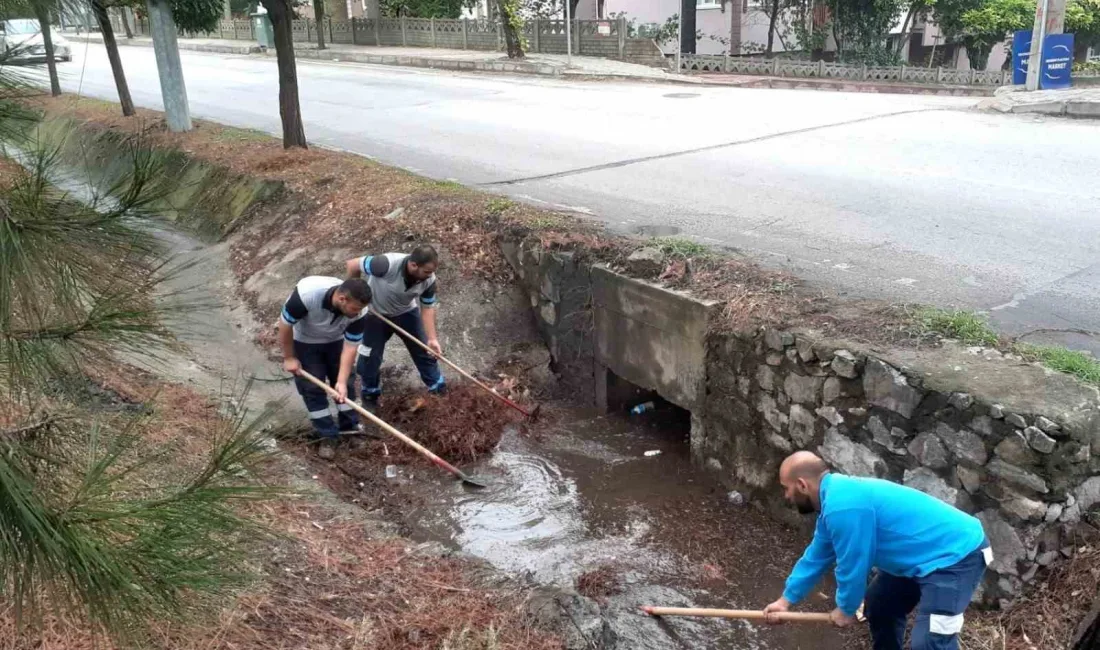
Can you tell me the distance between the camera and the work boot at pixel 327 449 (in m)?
6.27

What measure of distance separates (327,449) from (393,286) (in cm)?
134

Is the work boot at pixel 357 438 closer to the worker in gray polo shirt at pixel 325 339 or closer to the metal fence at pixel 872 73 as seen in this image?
the worker in gray polo shirt at pixel 325 339

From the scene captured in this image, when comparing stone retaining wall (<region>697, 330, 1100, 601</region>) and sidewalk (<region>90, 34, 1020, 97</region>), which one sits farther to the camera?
sidewalk (<region>90, 34, 1020, 97</region>)

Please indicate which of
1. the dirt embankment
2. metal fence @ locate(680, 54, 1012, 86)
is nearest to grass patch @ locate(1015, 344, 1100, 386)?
the dirt embankment

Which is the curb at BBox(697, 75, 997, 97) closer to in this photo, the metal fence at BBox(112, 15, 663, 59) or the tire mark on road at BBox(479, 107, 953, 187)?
the metal fence at BBox(112, 15, 663, 59)

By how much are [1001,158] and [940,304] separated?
5.03 metres

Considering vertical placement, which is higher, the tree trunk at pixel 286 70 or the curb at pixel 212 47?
the curb at pixel 212 47

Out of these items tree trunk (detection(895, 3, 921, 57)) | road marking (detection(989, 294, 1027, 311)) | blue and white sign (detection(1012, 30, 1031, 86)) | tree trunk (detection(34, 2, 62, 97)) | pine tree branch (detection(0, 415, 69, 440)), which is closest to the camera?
pine tree branch (detection(0, 415, 69, 440))

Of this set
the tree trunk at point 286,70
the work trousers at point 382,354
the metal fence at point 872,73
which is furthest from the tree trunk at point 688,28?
the work trousers at point 382,354

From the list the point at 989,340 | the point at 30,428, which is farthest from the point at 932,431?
the point at 30,428

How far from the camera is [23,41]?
2.38 meters

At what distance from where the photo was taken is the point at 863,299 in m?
5.51

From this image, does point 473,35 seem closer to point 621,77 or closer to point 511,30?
point 511,30

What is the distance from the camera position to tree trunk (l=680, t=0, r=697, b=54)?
984 inches
